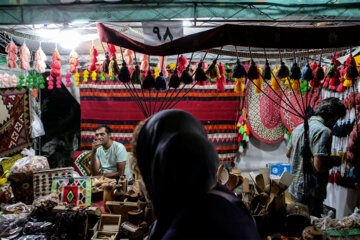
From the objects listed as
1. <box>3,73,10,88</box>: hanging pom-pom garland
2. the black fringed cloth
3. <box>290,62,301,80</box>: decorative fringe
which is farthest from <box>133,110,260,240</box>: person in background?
<box>3,73,10,88</box>: hanging pom-pom garland

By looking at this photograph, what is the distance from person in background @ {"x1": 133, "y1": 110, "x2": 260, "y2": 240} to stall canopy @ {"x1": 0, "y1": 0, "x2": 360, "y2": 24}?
6.11ft

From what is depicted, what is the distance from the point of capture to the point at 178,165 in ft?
2.26

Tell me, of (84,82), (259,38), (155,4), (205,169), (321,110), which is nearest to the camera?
(205,169)

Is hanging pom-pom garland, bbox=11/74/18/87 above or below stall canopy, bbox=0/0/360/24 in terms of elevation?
below

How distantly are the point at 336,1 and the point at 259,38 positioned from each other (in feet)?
4.46

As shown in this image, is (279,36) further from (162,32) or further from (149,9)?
(149,9)

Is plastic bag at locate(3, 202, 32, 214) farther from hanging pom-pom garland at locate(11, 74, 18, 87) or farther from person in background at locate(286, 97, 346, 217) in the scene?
hanging pom-pom garland at locate(11, 74, 18, 87)

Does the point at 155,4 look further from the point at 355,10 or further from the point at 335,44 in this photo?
the point at 355,10

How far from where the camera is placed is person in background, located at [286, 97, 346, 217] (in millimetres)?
2328

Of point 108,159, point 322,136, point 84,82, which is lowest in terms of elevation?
point 108,159

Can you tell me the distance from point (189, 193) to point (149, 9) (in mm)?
2077

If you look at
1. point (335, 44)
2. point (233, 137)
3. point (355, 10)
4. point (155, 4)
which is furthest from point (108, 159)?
point (355, 10)

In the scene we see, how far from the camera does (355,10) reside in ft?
7.80

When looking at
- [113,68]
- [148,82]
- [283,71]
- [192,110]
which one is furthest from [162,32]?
[192,110]
